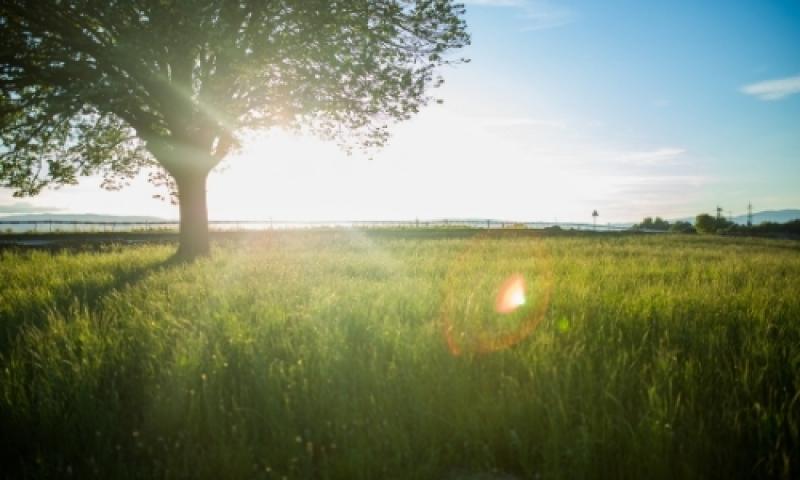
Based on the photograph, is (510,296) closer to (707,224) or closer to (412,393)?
(412,393)

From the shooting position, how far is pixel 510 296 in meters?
6.30

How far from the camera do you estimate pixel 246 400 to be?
3.34 meters

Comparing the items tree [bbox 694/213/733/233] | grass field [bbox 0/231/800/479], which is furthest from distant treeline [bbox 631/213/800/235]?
grass field [bbox 0/231/800/479]

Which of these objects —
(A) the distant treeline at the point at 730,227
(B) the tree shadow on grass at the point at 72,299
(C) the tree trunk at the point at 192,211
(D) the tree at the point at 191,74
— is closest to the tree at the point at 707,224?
(A) the distant treeline at the point at 730,227

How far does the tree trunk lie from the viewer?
47.4 ft

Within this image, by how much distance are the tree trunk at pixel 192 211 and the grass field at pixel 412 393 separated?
30.3ft

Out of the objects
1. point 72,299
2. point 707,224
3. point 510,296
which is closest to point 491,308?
point 510,296

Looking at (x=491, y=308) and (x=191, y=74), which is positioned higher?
(x=191, y=74)

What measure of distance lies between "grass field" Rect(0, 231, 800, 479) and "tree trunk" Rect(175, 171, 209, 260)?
924 cm

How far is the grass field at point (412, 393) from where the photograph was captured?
8.52 ft

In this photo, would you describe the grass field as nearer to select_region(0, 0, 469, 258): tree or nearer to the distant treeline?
select_region(0, 0, 469, 258): tree

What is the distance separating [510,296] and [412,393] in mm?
3415

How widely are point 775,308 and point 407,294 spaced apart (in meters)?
4.61

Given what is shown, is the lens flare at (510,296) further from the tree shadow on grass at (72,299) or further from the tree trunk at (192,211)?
the tree trunk at (192,211)
